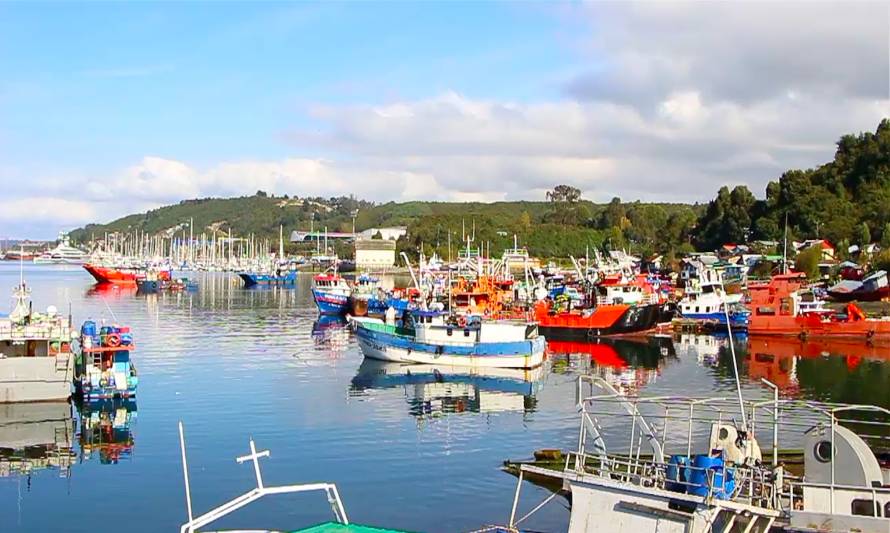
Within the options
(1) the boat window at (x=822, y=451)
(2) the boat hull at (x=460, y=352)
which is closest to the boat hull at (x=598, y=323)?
(2) the boat hull at (x=460, y=352)

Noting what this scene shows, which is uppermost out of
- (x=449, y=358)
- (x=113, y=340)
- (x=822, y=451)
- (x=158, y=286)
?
(x=113, y=340)

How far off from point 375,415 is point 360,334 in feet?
58.4

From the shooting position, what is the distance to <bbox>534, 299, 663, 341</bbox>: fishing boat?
242 ft

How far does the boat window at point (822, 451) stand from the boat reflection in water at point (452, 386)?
2314 cm

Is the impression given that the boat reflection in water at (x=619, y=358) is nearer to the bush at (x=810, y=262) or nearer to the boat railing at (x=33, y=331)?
the boat railing at (x=33, y=331)

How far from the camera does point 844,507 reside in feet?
57.5

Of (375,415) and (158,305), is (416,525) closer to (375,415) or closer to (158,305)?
(375,415)

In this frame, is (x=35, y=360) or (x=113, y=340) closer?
(x=35, y=360)

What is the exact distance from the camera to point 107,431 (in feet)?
117

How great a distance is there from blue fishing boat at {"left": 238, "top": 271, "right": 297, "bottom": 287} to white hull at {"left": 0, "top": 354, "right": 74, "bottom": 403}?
4680 inches

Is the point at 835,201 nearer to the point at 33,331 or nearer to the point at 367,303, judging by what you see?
the point at 367,303

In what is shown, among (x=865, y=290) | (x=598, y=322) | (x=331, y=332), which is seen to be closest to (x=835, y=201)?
(x=865, y=290)

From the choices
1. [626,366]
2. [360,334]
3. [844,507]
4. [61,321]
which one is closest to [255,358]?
[360,334]

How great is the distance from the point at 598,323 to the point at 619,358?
1169 cm
